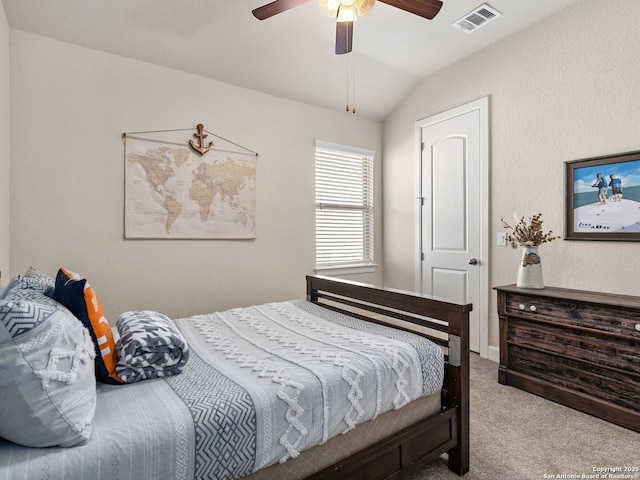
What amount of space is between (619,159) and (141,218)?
3589mm

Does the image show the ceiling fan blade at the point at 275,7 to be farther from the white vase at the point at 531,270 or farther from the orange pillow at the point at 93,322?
the white vase at the point at 531,270

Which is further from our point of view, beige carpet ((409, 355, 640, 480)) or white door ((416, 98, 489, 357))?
white door ((416, 98, 489, 357))

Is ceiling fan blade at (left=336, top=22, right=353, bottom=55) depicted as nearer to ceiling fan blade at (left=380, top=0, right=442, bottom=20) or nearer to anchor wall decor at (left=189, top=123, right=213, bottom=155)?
ceiling fan blade at (left=380, top=0, right=442, bottom=20)

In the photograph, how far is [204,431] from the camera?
1.11 m

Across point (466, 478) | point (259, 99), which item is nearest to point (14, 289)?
point (466, 478)

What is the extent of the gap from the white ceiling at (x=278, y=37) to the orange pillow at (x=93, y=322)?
216 cm

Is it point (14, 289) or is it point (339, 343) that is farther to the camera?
point (339, 343)

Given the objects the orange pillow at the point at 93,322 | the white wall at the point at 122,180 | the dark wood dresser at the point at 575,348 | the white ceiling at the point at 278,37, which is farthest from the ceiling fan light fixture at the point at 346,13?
the dark wood dresser at the point at 575,348

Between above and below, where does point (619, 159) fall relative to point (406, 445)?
above

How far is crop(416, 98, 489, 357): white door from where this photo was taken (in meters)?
3.32

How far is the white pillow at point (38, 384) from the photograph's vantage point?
92 cm

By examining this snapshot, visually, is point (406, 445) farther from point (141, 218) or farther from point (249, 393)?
point (141, 218)

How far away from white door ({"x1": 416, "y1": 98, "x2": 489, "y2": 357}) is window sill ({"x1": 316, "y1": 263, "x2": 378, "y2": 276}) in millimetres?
593

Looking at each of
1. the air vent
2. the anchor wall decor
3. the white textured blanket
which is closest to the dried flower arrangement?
the white textured blanket
